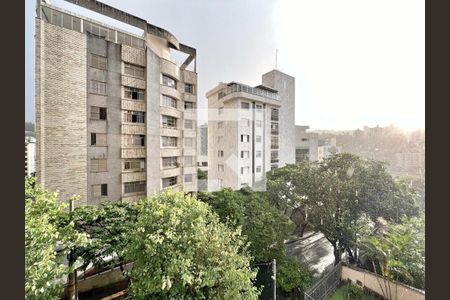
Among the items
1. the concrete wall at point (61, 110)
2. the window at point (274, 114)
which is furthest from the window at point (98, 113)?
the window at point (274, 114)

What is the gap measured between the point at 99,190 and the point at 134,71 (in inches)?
226

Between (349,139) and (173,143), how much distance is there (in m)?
9.28

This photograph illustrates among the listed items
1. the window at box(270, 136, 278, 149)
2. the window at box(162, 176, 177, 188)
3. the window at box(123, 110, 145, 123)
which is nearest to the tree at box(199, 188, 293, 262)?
the window at box(162, 176, 177, 188)

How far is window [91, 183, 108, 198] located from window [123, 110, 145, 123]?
10.3 feet

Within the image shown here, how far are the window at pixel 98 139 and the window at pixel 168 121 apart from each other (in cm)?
300

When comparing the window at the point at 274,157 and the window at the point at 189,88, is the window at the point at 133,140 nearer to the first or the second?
the window at the point at 189,88

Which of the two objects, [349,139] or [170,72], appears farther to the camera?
[170,72]

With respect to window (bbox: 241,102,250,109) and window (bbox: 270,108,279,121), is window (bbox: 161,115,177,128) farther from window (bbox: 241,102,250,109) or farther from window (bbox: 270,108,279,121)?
window (bbox: 270,108,279,121)

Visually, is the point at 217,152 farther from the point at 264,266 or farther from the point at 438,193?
the point at 438,193

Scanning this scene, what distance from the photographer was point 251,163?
1712 cm

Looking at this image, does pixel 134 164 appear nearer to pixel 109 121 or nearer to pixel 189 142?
pixel 109 121

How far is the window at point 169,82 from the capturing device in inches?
451

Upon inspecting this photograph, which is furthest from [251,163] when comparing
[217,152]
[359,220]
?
[359,220]

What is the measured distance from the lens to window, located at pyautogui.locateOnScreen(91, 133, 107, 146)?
9.20 metres
